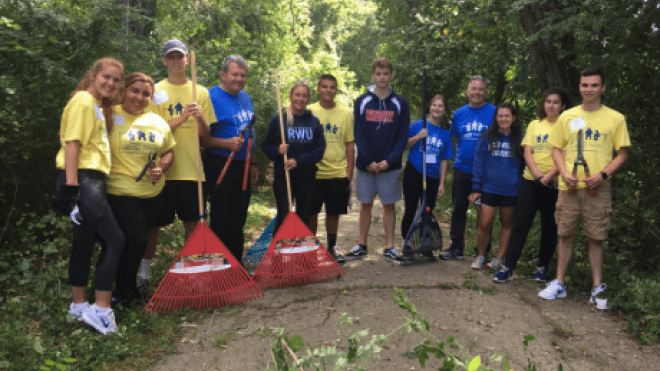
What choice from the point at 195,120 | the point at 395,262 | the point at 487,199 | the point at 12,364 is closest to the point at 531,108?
the point at 487,199

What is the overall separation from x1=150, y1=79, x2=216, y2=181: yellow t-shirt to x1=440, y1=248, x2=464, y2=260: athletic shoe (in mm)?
2841

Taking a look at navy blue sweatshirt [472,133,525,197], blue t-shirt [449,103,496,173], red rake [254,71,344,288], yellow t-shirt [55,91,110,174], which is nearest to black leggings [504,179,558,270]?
navy blue sweatshirt [472,133,525,197]

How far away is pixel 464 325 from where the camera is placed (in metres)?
3.87

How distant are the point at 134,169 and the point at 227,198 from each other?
42.6 inches

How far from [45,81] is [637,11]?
5.00 m

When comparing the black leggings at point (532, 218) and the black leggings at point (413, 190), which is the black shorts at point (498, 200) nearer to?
the black leggings at point (532, 218)

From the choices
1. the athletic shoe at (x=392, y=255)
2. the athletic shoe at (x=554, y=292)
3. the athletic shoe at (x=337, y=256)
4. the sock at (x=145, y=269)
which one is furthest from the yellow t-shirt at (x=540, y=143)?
the sock at (x=145, y=269)

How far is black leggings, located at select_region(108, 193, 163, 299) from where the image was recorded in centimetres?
377

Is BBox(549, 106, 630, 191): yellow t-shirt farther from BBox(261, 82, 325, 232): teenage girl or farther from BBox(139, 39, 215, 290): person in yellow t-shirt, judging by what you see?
BBox(139, 39, 215, 290): person in yellow t-shirt

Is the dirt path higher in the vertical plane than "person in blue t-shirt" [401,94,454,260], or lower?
lower

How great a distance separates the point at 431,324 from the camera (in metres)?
3.87

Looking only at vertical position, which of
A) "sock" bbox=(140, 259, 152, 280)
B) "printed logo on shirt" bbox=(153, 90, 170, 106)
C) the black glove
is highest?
"printed logo on shirt" bbox=(153, 90, 170, 106)

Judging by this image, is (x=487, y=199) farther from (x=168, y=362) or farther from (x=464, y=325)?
(x=168, y=362)

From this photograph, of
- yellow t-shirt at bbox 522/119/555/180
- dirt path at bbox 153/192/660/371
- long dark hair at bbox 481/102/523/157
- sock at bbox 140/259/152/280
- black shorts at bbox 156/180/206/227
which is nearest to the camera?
dirt path at bbox 153/192/660/371
